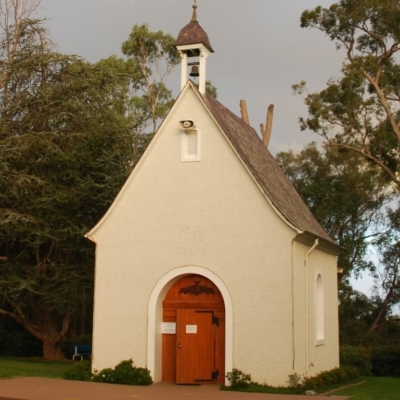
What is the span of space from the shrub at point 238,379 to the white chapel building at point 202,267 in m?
0.22

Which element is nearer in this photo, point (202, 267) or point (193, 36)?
point (202, 267)

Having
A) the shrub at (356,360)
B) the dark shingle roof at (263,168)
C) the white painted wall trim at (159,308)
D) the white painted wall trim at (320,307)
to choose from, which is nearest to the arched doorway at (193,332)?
the white painted wall trim at (159,308)

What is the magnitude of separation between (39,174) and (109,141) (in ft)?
10.4

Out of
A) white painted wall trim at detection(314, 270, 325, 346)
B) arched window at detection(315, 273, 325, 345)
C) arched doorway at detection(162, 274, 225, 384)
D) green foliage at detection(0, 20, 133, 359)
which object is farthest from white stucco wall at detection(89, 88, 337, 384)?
green foliage at detection(0, 20, 133, 359)

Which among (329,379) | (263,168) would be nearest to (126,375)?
(329,379)

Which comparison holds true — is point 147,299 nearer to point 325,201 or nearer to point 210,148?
point 210,148

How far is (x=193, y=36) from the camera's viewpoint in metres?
19.7

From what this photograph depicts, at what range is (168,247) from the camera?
59.8ft

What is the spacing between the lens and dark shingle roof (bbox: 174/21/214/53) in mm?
19630

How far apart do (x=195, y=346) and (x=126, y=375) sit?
6.49 feet

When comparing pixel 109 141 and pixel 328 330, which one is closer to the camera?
pixel 328 330

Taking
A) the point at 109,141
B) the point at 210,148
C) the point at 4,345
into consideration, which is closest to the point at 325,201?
the point at 109,141

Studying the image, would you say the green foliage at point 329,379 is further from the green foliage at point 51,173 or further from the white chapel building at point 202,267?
the green foliage at point 51,173

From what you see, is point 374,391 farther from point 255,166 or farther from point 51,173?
point 51,173
